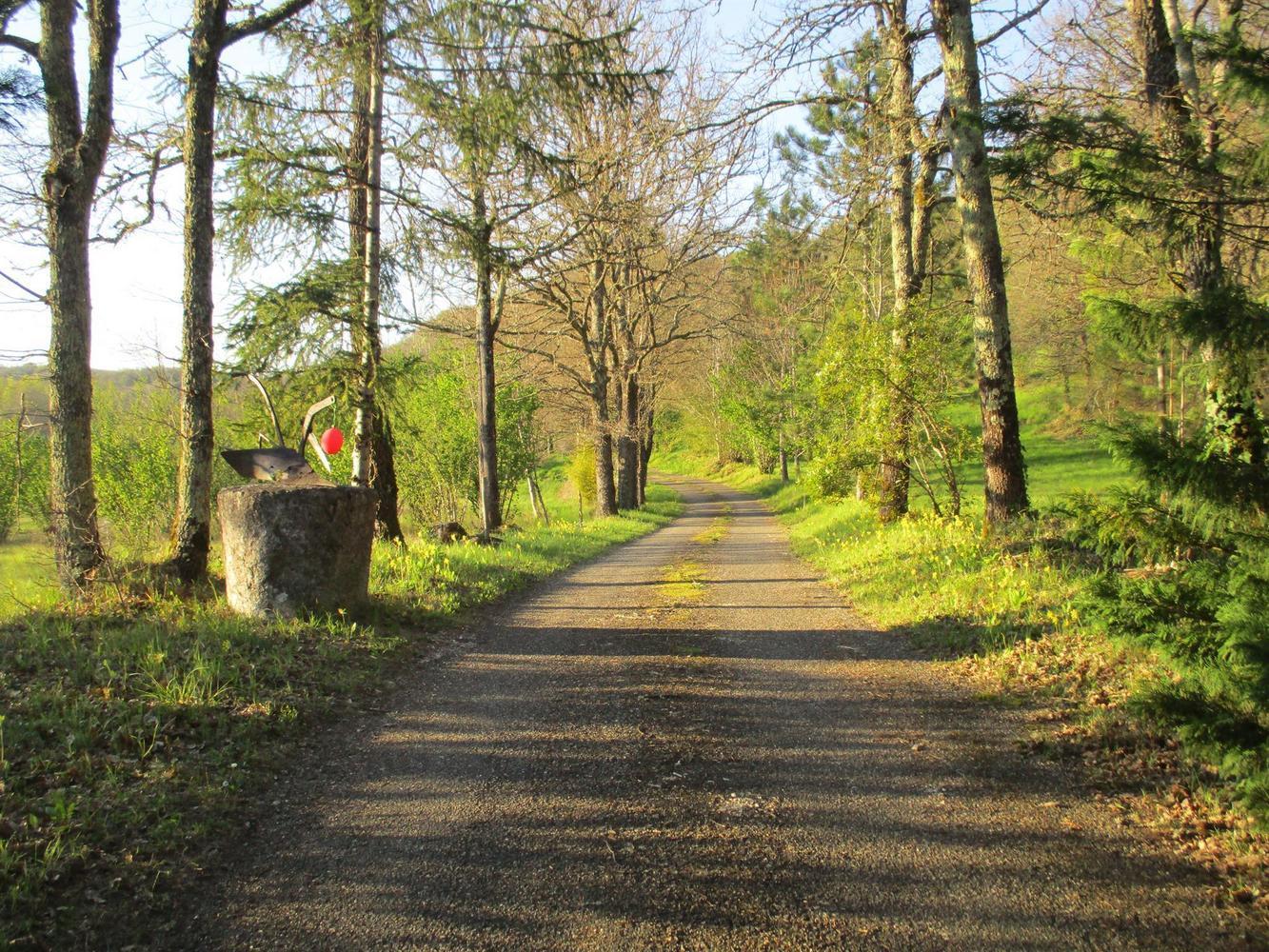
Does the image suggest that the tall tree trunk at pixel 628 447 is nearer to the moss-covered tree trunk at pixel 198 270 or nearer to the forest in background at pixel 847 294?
the forest in background at pixel 847 294

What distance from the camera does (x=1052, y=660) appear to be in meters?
5.64

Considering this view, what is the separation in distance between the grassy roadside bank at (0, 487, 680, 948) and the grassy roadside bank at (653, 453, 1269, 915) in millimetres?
4242

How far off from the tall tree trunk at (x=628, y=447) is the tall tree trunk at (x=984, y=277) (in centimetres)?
1562

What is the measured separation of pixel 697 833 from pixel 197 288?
6851mm

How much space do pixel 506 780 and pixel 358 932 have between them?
1.31 m

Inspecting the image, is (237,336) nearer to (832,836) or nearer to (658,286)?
(832,836)

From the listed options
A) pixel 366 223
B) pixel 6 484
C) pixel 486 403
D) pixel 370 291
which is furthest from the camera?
pixel 6 484

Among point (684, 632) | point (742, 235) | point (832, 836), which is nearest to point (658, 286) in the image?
point (742, 235)

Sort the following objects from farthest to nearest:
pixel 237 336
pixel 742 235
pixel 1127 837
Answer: pixel 742 235, pixel 237 336, pixel 1127 837

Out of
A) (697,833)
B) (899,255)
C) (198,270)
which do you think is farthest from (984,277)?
(198,270)

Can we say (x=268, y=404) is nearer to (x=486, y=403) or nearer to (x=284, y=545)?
(x=284, y=545)

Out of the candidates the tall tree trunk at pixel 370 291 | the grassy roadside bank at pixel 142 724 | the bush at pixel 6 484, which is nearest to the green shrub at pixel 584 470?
the bush at pixel 6 484

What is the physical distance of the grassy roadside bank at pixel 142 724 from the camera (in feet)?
10.2

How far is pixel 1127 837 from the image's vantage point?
3.44 meters
